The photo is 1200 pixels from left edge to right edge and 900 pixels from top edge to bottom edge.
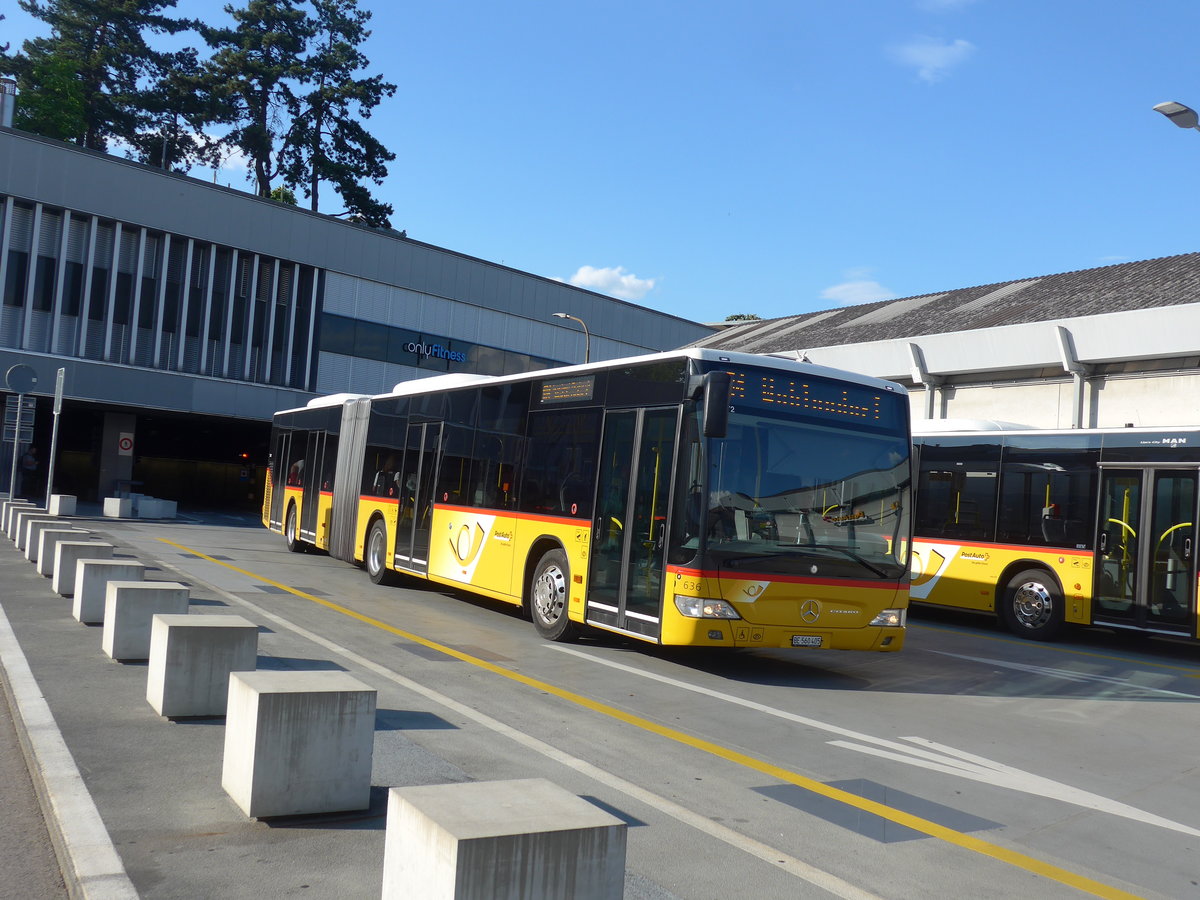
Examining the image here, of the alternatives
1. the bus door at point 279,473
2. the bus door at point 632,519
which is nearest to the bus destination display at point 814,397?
the bus door at point 632,519

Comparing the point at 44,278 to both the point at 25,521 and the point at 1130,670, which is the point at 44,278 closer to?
the point at 25,521

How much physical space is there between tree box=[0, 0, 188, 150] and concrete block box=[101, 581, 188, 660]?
182ft

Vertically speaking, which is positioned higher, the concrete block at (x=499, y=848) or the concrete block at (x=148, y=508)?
the concrete block at (x=499, y=848)

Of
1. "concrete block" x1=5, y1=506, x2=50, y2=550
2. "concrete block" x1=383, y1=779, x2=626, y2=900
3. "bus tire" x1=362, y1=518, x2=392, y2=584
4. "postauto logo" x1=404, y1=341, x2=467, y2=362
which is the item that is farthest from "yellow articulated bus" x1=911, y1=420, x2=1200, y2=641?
"postauto logo" x1=404, y1=341, x2=467, y2=362

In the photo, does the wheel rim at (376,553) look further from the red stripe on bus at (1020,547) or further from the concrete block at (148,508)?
the concrete block at (148,508)

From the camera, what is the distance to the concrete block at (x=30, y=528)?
655 inches

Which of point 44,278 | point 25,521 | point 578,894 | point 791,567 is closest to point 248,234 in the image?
point 44,278

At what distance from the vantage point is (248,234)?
3756 cm

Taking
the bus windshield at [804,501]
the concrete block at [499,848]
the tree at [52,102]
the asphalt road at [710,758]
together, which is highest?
the tree at [52,102]

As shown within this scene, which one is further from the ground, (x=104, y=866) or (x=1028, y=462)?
(x=1028, y=462)

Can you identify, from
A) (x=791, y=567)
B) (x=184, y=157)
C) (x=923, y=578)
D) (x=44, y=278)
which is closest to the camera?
(x=791, y=567)

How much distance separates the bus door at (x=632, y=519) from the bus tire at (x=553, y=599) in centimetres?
55

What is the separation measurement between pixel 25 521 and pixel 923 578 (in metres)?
15.5

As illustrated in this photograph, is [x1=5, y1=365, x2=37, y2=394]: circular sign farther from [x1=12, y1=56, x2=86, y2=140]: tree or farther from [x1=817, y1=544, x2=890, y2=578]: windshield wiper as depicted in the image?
[x1=12, y1=56, x2=86, y2=140]: tree
